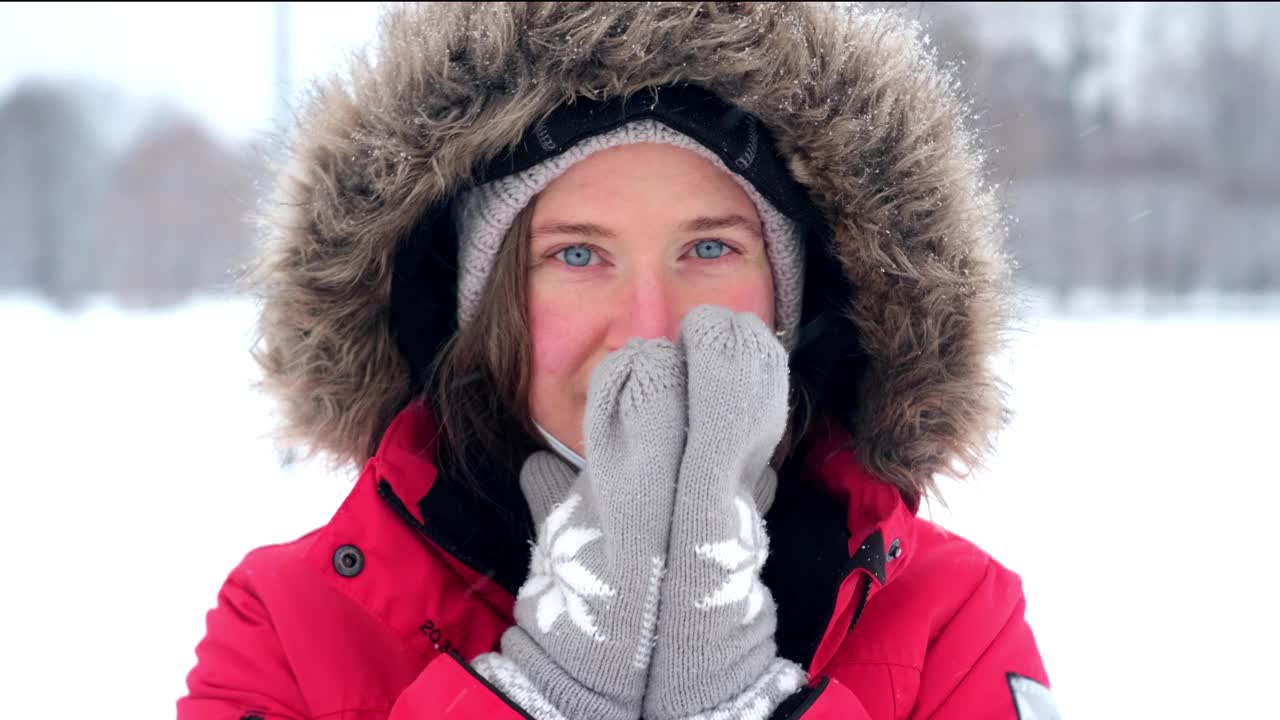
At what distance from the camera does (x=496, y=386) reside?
55.9 inches

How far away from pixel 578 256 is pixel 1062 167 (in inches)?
196

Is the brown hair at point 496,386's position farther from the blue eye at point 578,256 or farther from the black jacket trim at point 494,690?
the black jacket trim at point 494,690

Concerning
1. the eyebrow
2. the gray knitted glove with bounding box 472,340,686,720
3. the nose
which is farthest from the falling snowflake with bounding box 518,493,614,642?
the eyebrow

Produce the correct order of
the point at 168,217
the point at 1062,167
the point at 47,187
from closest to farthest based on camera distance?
1. the point at 47,187
2. the point at 168,217
3. the point at 1062,167

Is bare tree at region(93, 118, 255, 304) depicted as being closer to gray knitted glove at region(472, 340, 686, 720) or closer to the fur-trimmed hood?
the fur-trimmed hood

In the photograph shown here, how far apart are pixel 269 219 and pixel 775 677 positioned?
0.95m

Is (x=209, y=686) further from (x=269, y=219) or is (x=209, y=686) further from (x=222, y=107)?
(x=222, y=107)

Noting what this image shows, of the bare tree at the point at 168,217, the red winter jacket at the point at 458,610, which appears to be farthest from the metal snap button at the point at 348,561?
the bare tree at the point at 168,217

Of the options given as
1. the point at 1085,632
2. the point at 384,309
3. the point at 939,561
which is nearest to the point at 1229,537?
the point at 1085,632

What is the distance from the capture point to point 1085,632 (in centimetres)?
248

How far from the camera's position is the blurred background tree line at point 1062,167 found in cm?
437

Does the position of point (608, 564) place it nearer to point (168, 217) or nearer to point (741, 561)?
point (741, 561)

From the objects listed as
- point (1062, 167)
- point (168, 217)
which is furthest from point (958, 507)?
point (168, 217)

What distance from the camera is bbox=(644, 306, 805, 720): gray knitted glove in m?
1.04
